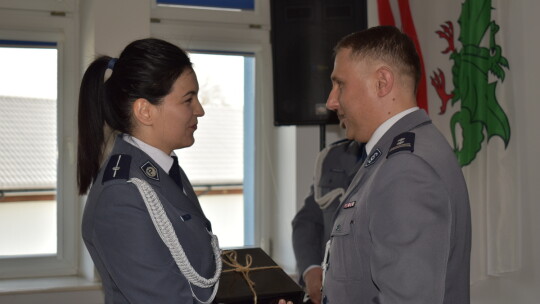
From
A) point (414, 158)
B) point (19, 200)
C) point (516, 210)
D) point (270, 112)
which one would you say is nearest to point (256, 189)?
point (270, 112)

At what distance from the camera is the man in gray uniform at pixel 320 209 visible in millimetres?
2061

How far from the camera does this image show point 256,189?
3.17 meters

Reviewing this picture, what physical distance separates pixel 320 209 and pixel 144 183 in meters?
1.08

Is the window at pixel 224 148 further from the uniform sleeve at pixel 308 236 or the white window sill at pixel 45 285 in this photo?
the uniform sleeve at pixel 308 236

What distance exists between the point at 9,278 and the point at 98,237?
1.93m

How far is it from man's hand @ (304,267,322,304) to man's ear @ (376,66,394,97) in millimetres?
950

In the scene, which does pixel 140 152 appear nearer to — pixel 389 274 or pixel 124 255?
pixel 124 255

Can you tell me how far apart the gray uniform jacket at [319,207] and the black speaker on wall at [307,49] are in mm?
433

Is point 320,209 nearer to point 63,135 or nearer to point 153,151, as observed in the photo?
point 153,151

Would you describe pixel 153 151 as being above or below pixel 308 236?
above

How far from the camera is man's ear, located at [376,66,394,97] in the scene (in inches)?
49.6

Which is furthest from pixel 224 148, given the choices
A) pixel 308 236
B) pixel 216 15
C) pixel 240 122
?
pixel 308 236

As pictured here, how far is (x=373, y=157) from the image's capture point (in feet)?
4.06

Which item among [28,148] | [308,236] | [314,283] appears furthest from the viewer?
[28,148]
